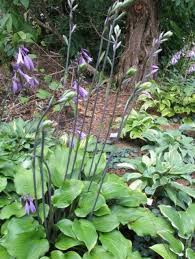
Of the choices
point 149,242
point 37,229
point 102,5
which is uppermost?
point 102,5

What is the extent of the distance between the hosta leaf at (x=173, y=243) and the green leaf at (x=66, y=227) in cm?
64

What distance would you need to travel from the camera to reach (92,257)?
7.99 ft

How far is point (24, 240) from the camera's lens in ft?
7.89

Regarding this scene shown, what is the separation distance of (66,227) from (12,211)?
383mm

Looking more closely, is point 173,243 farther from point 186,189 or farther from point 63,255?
point 63,255

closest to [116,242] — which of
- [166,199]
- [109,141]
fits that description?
[166,199]

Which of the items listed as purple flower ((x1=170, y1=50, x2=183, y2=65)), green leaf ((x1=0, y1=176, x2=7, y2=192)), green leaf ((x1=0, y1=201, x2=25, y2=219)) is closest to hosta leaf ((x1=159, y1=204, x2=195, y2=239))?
green leaf ((x1=0, y1=201, x2=25, y2=219))

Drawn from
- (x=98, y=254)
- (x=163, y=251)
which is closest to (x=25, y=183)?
(x=98, y=254)

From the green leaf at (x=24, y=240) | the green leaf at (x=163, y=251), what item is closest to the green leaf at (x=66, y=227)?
the green leaf at (x=24, y=240)

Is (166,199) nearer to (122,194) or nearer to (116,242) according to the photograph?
(122,194)

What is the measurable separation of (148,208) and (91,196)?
0.67 meters

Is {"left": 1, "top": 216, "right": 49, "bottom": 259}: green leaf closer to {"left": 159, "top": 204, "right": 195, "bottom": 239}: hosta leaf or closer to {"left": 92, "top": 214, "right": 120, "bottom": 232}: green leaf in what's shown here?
A: {"left": 92, "top": 214, "right": 120, "bottom": 232}: green leaf

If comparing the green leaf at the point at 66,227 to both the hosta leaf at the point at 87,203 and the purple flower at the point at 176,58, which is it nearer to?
the hosta leaf at the point at 87,203

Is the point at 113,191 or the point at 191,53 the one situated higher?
the point at 191,53
